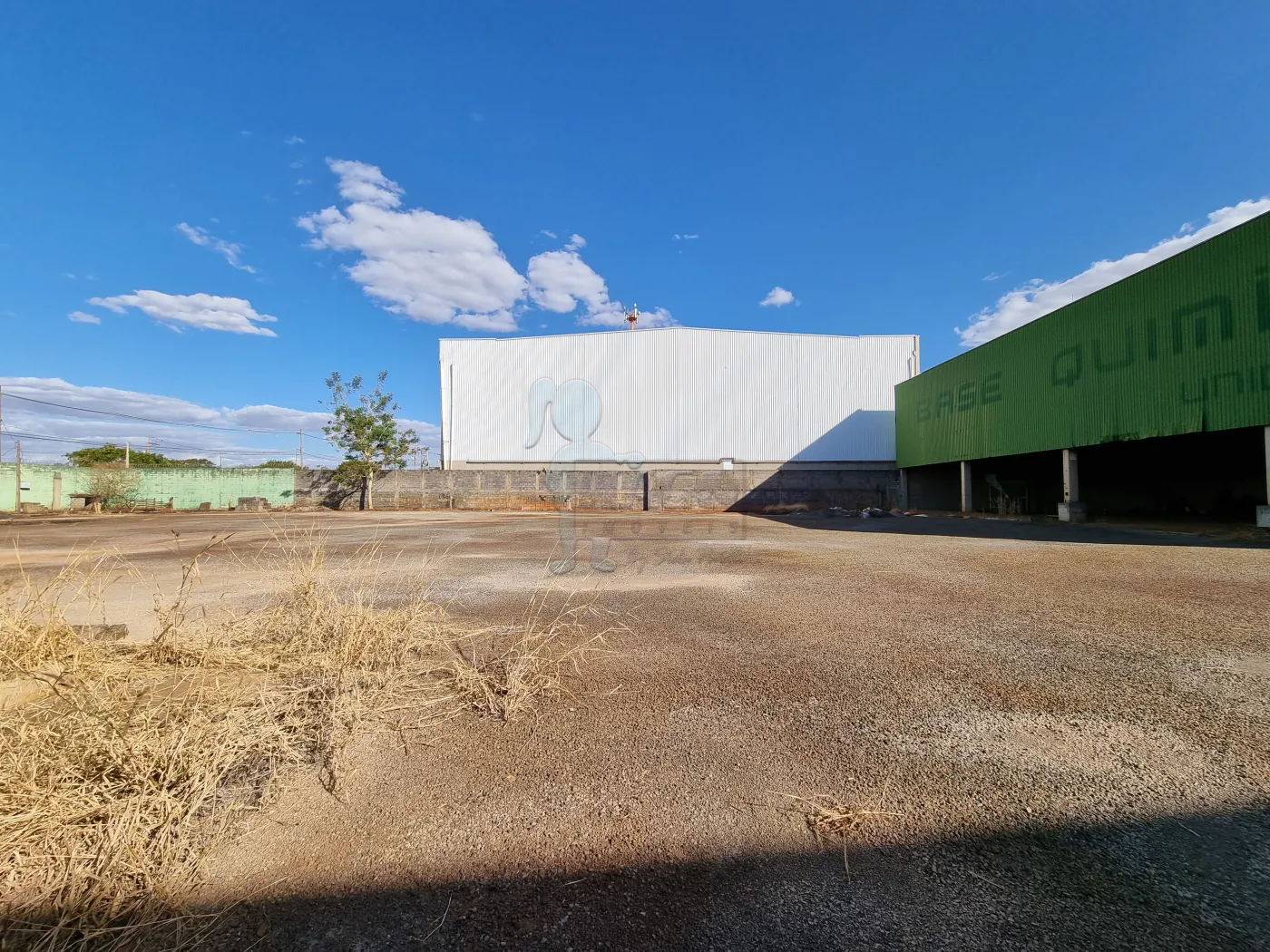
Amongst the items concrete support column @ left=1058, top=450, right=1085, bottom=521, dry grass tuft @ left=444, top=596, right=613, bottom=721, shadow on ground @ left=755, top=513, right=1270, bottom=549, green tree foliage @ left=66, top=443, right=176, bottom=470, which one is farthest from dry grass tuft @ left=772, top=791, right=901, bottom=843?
green tree foliage @ left=66, top=443, right=176, bottom=470

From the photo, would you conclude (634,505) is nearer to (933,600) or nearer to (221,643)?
Answer: (933,600)

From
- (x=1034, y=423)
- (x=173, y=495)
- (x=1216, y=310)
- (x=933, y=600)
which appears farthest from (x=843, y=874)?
(x=173, y=495)

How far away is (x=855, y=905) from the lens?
55.8 inches

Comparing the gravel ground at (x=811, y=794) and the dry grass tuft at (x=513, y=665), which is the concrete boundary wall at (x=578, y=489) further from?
the gravel ground at (x=811, y=794)

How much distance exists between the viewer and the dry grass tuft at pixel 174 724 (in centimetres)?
140

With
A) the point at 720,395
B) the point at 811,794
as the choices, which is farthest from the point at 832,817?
the point at 720,395

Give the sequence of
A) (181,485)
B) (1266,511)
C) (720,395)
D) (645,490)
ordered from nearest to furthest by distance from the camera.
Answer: (1266,511) < (645,490) < (720,395) < (181,485)

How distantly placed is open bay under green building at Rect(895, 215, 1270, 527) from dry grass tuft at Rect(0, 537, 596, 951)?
1514 centimetres

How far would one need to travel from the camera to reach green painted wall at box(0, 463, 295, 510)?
24.0 m

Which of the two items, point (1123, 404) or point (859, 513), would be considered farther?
point (859, 513)

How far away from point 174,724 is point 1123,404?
1817 centimetres

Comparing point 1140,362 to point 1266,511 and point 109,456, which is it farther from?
point 109,456

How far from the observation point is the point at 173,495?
26.9m

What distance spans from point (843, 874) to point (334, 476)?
3054 centimetres
